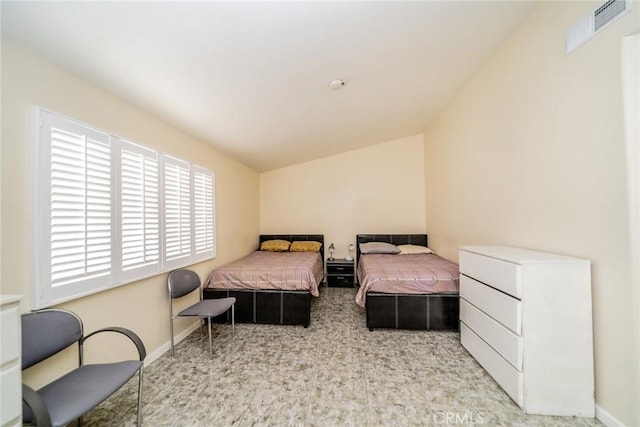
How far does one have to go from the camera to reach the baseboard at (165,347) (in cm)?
213

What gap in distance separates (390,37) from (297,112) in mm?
1189

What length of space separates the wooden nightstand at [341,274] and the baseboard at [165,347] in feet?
8.02

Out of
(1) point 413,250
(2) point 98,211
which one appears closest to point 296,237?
(1) point 413,250

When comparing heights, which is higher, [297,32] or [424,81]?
[424,81]

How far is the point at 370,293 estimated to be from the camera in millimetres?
2691

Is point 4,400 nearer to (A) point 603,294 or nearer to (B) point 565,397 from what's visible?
(B) point 565,397

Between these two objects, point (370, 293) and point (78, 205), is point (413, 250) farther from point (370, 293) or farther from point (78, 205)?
point (78, 205)

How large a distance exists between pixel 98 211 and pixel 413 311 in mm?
3025

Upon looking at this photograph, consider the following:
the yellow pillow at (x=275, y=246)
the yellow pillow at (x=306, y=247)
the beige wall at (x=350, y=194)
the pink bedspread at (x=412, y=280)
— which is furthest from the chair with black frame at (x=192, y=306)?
the beige wall at (x=350, y=194)

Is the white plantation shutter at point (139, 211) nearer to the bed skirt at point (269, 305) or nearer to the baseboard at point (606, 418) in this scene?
the bed skirt at point (269, 305)

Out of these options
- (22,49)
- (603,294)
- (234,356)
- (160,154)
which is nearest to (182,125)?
(160,154)

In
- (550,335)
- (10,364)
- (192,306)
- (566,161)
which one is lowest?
(192,306)

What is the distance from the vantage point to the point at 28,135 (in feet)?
4.38

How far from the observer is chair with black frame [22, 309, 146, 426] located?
1.02m
